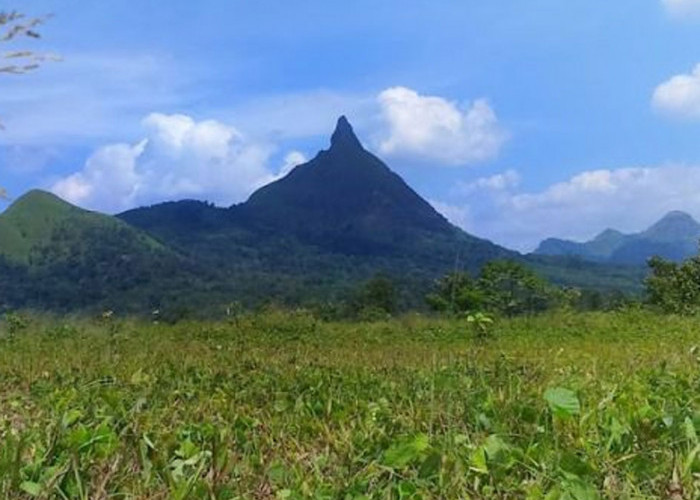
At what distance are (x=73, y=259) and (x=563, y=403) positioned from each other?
524ft

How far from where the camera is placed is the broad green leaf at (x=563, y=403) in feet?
9.36

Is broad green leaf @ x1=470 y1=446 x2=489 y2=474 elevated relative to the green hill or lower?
lower

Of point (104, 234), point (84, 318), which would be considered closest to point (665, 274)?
point (84, 318)

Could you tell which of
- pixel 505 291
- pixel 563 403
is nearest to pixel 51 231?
pixel 505 291

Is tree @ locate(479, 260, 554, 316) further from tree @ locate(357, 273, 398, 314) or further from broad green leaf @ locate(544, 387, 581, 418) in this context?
broad green leaf @ locate(544, 387, 581, 418)

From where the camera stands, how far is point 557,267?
7387 inches

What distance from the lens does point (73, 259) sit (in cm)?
15450

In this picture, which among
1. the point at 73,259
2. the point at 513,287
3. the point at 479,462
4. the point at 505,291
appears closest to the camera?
the point at 479,462

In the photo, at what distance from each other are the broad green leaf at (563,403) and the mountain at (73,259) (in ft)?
311

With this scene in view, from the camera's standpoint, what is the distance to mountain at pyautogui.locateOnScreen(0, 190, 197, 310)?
115m

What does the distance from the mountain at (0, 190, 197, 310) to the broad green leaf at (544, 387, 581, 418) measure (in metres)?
94.7

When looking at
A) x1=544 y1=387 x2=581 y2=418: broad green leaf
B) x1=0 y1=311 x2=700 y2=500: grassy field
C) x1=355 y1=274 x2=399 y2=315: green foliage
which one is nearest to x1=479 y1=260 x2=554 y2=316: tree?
x1=355 y1=274 x2=399 y2=315: green foliage

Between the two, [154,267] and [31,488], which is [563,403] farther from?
[154,267]

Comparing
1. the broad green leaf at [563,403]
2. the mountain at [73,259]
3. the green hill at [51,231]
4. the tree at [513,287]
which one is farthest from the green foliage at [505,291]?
the green hill at [51,231]
